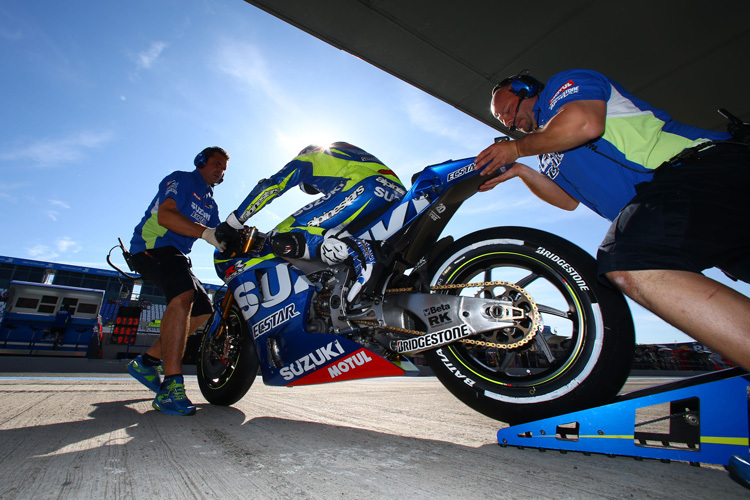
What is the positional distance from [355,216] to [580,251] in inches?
44.7

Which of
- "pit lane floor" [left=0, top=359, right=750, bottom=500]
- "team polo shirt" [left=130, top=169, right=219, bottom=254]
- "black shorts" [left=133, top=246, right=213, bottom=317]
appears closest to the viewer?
"pit lane floor" [left=0, top=359, right=750, bottom=500]

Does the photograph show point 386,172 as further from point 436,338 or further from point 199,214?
point 199,214

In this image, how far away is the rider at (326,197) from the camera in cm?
197

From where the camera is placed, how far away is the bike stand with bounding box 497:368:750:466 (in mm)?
953

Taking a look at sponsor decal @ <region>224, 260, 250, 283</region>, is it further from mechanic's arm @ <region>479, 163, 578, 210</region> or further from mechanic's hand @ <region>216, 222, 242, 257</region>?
mechanic's arm @ <region>479, 163, 578, 210</region>

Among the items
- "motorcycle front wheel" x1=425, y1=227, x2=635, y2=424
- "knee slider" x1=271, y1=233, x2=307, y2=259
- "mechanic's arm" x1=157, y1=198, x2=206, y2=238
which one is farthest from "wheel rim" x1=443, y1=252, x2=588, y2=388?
"mechanic's arm" x1=157, y1=198, x2=206, y2=238

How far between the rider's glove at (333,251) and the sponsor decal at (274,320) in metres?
0.35

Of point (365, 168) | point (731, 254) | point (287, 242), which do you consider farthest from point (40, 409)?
point (731, 254)

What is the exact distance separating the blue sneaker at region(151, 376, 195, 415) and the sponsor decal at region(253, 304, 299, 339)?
48 cm

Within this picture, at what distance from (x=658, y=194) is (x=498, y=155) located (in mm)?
594

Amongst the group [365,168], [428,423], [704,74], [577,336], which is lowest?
[428,423]

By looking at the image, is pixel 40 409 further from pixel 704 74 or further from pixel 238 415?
pixel 704 74

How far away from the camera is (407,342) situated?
4.94ft

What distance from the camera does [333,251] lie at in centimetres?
183
